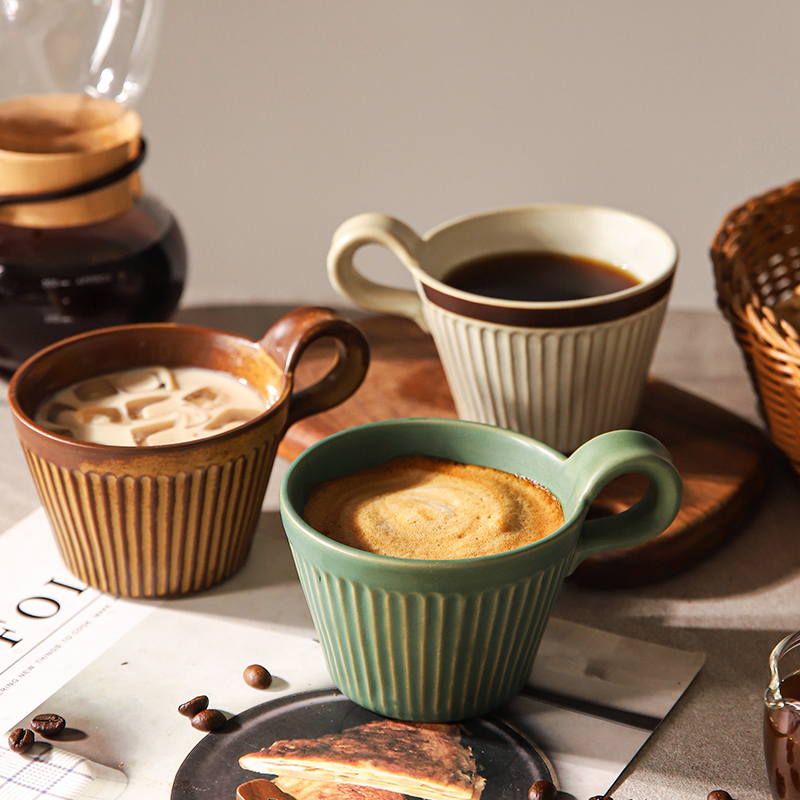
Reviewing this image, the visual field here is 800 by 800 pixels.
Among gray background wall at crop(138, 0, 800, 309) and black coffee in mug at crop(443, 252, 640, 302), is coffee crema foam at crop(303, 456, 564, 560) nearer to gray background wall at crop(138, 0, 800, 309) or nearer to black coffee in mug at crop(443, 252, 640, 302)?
black coffee in mug at crop(443, 252, 640, 302)

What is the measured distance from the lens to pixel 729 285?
0.83 m

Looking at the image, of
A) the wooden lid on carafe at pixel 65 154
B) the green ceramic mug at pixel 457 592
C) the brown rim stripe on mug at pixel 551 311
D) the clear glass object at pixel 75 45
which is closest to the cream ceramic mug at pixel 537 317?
the brown rim stripe on mug at pixel 551 311

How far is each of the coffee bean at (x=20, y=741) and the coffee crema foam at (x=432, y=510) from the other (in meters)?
0.20

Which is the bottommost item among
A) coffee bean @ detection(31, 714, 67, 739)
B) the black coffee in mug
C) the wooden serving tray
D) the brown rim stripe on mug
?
the wooden serving tray

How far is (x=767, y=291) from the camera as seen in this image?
0.99 metres

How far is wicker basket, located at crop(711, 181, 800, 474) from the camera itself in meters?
0.76

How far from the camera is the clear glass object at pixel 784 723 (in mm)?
507

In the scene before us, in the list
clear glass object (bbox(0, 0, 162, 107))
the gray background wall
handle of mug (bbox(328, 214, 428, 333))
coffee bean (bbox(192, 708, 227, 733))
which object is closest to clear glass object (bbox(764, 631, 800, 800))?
coffee bean (bbox(192, 708, 227, 733))

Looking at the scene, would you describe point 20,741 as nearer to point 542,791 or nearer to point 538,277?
point 542,791

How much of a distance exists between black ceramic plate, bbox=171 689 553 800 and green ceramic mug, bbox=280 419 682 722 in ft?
0.05

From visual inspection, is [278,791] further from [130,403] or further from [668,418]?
[668,418]

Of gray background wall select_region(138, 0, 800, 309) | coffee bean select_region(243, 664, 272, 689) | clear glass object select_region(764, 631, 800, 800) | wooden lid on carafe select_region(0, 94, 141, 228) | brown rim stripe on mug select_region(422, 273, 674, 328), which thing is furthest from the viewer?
gray background wall select_region(138, 0, 800, 309)

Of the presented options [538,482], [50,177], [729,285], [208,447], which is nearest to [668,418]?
[729,285]

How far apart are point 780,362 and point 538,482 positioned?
258mm
